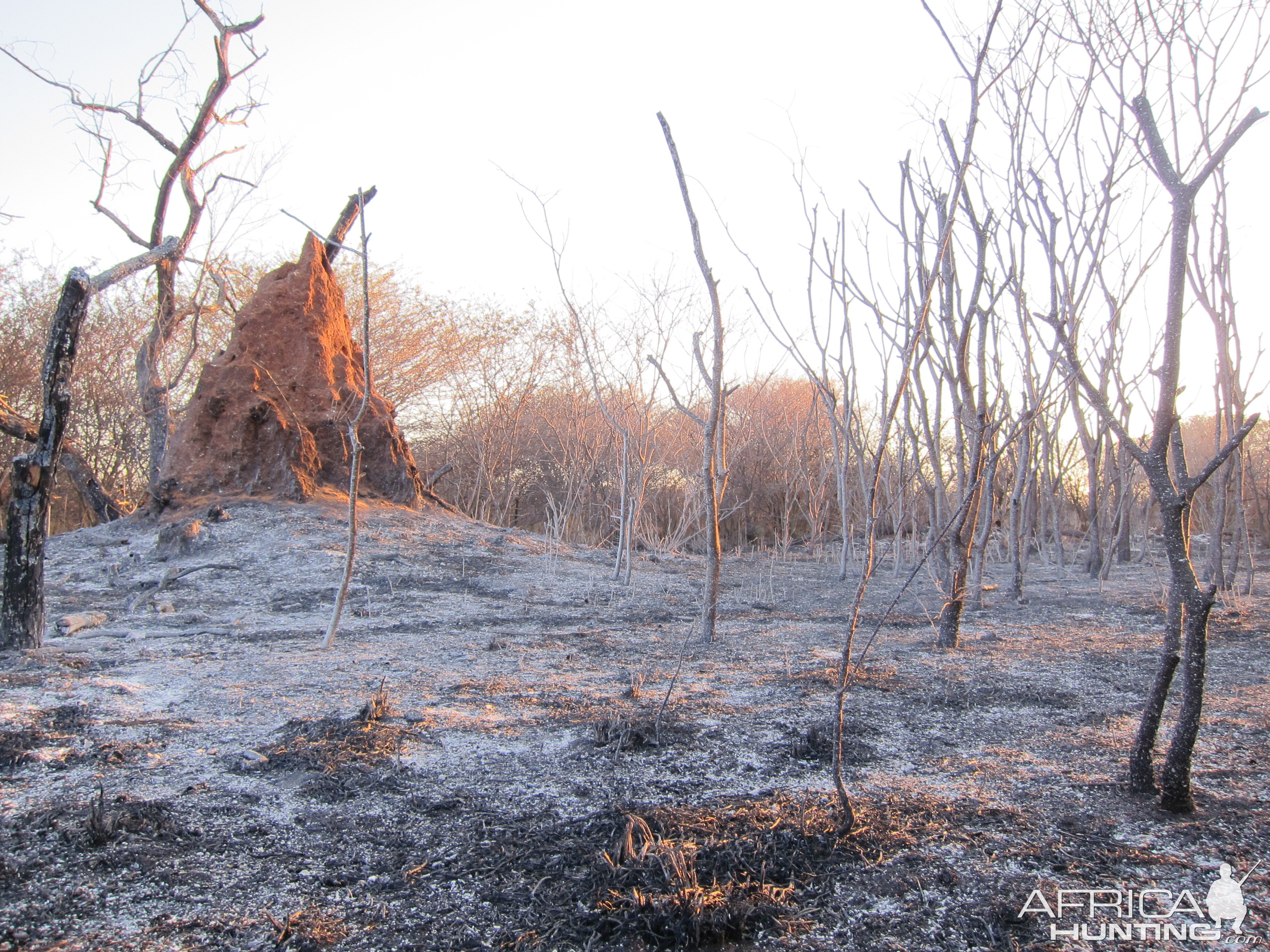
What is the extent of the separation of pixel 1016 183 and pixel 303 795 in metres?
4.47

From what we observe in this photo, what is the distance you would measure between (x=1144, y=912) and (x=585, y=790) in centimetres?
134

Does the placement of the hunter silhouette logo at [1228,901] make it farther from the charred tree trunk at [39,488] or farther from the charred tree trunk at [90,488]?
the charred tree trunk at [90,488]

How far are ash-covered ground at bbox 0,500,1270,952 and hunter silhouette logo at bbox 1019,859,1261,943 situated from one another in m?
0.01

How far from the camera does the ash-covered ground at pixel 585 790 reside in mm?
1534

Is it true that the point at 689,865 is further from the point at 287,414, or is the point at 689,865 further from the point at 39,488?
the point at 287,414

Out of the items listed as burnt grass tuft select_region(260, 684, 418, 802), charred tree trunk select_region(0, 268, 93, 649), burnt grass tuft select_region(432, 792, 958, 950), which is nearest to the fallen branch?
charred tree trunk select_region(0, 268, 93, 649)

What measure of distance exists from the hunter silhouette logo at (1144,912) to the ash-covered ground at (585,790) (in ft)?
0.05

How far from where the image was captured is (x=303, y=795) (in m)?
2.10

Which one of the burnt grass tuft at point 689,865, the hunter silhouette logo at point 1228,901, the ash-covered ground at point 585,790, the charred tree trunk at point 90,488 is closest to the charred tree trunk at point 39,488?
the ash-covered ground at point 585,790

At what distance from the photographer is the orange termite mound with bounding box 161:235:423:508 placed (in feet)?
23.5

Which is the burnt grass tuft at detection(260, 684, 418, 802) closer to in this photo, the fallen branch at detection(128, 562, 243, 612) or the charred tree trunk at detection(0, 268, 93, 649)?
the charred tree trunk at detection(0, 268, 93, 649)

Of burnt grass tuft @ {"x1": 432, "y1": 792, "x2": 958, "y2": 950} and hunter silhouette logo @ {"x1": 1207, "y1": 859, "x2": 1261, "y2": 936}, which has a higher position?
hunter silhouette logo @ {"x1": 1207, "y1": 859, "x2": 1261, "y2": 936}

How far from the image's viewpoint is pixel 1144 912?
5.08 feet

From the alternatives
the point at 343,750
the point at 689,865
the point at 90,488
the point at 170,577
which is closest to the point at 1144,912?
the point at 689,865
